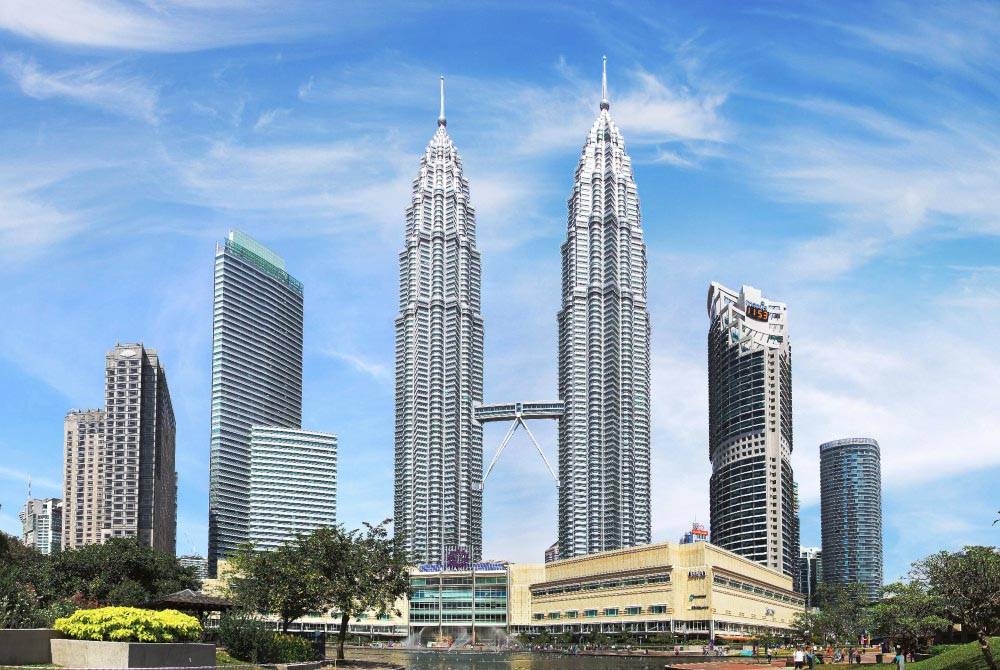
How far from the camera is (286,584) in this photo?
8750cm

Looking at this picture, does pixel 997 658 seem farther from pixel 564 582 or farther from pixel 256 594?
pixel 564 582

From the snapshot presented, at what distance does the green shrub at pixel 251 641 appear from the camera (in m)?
65.0

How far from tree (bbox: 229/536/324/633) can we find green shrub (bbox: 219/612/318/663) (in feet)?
52.5

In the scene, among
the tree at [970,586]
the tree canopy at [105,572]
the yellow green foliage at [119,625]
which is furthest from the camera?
the tree canopy at [105,572]

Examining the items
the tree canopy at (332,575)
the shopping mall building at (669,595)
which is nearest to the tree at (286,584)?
the tree canopy at (332,575)

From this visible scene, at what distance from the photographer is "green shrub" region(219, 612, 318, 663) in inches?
2559

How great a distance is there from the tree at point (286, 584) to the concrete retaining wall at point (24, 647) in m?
37.0

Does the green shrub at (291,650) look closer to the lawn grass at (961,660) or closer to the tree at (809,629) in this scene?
the lawn grass at (961,660)

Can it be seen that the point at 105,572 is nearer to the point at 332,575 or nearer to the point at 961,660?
the point at 332,575

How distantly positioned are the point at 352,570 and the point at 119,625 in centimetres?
3726

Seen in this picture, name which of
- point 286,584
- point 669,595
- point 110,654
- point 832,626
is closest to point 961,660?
point 110,654

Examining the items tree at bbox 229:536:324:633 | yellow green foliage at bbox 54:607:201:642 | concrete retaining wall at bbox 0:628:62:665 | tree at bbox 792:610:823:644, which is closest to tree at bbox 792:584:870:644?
tree at bbox 792:610:823:644

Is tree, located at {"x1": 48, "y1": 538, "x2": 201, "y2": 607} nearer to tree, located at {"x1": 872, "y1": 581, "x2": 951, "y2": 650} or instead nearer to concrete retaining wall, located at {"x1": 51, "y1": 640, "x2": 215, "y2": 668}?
concrete retaining wall, located at {"x1": 51, "y1": 640, "x2": 215, "y2": 668}

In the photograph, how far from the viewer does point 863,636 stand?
5059 inches
